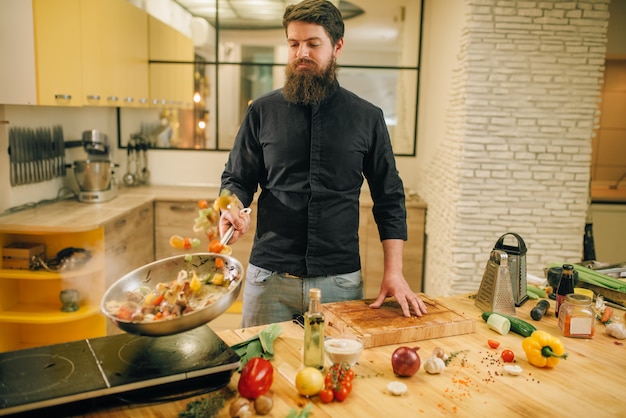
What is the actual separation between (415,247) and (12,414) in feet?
12.5

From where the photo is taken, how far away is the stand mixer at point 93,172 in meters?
4.05

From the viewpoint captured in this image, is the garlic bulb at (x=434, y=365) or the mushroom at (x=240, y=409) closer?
the mushroom at (x=240, y=409)

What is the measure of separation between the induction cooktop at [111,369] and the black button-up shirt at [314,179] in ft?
2.22

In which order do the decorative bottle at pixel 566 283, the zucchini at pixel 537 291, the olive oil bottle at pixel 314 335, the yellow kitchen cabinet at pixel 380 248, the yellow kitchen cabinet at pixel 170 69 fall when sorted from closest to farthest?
the olive oil bottle at pixel 314 335 < the decorative bottle at pixel 566 283 < the zucchini at pixel 537 291 < the yellow kitchen cabinet at pixel 380 248 < the yellow kitchen cabinet at pixel 170 69

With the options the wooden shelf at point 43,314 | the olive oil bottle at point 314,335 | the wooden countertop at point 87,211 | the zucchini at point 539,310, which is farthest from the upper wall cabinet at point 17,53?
the zucchini at point 539,310

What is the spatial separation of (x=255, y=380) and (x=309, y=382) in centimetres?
13

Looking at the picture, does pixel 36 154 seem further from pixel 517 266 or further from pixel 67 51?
pixel 517 266

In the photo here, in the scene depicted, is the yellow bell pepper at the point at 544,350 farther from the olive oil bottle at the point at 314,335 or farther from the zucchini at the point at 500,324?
the olive oil bottle at the point at 314,335

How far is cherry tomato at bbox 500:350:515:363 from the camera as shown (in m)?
1.65

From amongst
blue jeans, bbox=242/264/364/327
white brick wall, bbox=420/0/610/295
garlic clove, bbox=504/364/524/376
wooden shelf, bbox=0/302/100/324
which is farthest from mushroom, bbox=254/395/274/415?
white brick wall, bbox=420/0/610/295

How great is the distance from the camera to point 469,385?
4.98 ft

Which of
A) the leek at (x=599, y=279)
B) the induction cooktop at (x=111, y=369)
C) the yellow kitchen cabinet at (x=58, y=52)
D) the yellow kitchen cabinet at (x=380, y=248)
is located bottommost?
Result: the yellow kitchen cabinet at (x=380, y=248)

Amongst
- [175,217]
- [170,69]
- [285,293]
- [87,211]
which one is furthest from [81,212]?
[285,293]

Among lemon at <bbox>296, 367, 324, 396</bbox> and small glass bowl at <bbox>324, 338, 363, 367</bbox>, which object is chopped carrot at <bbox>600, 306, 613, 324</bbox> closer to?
small glass bowl at <bbox>324, 338, 363, 367</bbox>
